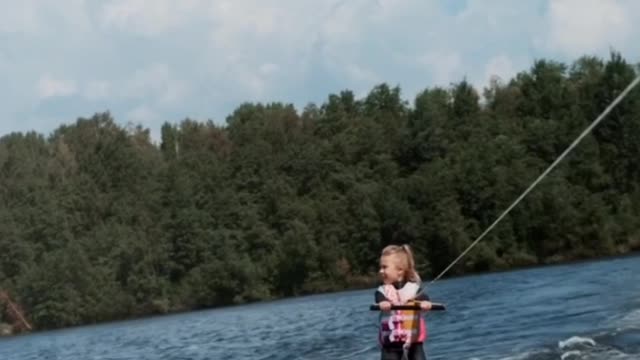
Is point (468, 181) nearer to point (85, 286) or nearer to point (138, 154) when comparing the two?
point (85, 286)

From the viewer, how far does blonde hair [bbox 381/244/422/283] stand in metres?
11.4

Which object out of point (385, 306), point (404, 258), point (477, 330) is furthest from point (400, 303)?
point (477, 330)

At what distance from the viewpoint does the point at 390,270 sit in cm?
1140

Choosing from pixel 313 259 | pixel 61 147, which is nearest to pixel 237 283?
pixel 313 259

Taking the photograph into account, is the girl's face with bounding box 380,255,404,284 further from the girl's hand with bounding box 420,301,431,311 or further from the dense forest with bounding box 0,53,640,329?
the dense forest with bounding box 0,53,640,329

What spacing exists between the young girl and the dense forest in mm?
68129

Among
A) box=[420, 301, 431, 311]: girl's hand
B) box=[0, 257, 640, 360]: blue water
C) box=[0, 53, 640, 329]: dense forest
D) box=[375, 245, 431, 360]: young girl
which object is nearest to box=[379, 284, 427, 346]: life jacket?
box=[375, 245, 431, 360]: young girl

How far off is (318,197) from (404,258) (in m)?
92.8

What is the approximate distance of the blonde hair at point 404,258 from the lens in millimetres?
11367

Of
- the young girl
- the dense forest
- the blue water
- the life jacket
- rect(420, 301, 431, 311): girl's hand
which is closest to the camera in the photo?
rect(420, 301, 431, 311): girl's hand

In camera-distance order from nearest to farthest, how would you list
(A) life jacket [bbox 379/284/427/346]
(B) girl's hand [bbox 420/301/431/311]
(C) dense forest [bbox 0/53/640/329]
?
(B) girl's hand [bbox 420/301/431/311] → (A) life jacket [bbox 379/284/427/346] → (C) dense forest [bbox 0/53/640/329]

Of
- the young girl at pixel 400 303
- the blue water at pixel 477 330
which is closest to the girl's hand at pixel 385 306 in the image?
the young girl at pixel 400 303

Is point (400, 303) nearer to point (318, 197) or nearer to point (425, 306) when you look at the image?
point (425, 306)

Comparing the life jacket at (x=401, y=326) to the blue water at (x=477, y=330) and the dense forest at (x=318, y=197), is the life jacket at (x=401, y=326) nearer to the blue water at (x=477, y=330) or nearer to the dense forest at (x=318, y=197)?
the blue water at (x=477, y=330)
